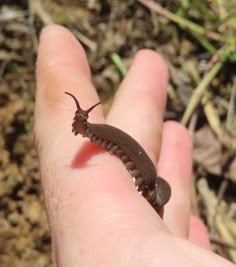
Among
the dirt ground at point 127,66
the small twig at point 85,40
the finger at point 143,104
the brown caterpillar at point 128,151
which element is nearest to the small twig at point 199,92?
the dirt ground at point 127,66

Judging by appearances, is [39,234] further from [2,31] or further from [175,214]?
[2,31]

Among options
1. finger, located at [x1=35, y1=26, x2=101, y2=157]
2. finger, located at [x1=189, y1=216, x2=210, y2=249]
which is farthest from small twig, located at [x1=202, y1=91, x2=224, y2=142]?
finger, located at [x1=35, y1=26, x2=101, y2=157]

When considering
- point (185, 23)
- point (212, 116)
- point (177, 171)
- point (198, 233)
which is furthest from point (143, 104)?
point (185, 23)

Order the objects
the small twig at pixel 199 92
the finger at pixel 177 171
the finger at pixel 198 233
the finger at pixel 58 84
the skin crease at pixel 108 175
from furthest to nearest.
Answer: the small twig at pixel 199 92 < the finger at pixel 198 233 < the finger at pixel 177 171 < the finger at pixel 58 84 < the skin crease at pixel 108 175

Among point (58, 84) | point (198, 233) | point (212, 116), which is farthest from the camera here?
point (212, 116)

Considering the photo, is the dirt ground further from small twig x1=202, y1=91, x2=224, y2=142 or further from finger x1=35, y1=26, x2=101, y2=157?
finger x1=35, y1=26, x2=101, y2=157

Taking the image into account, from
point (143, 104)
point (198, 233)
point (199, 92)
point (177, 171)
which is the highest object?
point (143, 104)

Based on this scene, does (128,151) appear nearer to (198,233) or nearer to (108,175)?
(108,175)

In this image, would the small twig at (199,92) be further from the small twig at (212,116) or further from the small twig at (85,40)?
the small twig at (85,40)
